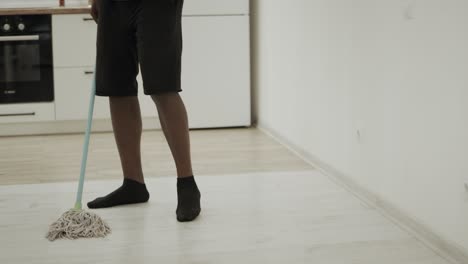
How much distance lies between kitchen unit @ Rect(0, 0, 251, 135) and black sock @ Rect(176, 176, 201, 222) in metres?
2.08

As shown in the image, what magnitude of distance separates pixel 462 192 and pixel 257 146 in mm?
2033

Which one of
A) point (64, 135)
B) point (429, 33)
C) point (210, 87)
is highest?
point (429, 33)

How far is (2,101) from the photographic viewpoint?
14.4ft

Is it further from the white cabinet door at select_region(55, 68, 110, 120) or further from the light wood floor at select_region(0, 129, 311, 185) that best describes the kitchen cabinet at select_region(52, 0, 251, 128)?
the light wood floor at select_region(0, 129, 311, 185)

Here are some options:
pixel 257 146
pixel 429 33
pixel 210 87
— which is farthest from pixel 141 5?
pixel 210 87

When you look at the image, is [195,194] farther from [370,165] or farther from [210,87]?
[210,87]

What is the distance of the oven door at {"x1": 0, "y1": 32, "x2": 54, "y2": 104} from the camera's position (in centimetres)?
435

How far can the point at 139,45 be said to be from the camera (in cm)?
231

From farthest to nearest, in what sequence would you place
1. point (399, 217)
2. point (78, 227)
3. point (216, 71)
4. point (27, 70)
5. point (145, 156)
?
point (216, 71) < point (27, 70) < point (145, 156) < point (399, 217) < point (78, 227)

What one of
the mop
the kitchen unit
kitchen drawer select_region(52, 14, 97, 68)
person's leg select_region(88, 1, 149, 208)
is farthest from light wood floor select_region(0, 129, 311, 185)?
the mop

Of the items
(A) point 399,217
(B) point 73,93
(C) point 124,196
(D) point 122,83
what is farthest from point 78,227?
(B) point 73,93

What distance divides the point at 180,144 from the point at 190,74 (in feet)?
6.93

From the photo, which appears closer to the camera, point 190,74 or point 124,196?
point 124,196

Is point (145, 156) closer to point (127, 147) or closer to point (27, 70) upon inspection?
point (127, 147)
